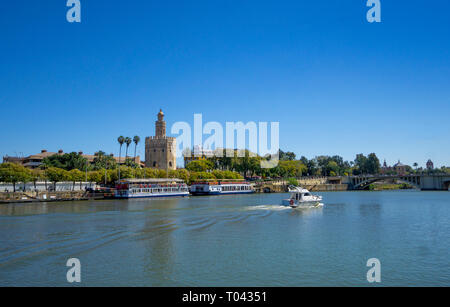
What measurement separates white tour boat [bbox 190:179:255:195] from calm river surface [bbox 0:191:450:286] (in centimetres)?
7559

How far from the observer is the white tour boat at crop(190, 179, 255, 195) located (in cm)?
11971

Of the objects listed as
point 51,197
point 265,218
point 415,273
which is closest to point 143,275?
point 415,273

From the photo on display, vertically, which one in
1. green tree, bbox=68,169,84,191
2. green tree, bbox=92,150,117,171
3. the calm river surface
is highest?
green tree, bbox=92,150,117,171

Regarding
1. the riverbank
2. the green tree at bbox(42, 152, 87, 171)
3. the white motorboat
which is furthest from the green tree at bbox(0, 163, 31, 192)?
the white motorboat

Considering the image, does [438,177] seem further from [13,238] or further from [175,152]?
[13,238]

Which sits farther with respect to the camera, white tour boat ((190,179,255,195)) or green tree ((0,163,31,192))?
white tour boat ((190,179,255,195))

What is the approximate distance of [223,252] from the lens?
1072 inches

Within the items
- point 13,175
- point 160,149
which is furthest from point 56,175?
point 160,149

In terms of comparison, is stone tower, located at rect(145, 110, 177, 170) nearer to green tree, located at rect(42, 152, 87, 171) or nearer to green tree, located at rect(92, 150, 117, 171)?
green tree, located at rect(92, 150, 117, 171)

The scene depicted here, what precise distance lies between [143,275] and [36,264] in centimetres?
745

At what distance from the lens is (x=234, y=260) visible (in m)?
24.8

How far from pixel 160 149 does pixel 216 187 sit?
55317 mm

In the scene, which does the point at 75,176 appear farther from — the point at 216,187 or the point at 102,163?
the point at 216,187
